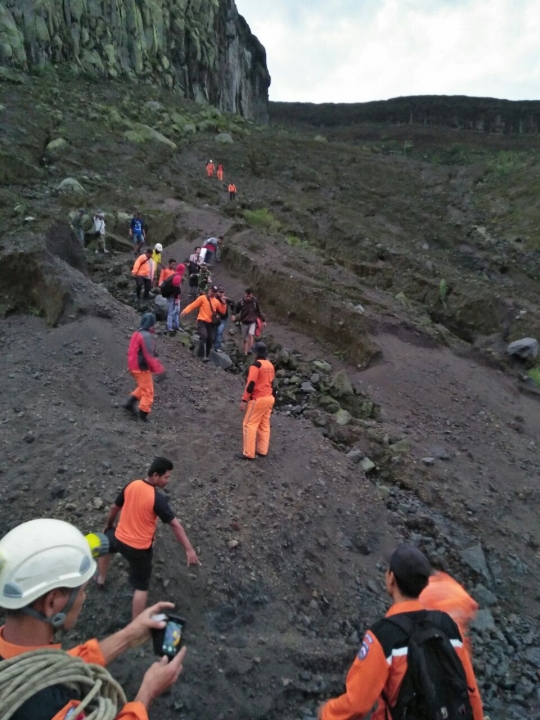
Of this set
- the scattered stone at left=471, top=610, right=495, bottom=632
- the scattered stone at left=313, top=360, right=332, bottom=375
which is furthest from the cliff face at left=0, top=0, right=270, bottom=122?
the scattered stone at left=471, top=610, right=495, bottom=632

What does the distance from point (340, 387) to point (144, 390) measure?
175 inches

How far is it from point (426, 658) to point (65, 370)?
281 inches

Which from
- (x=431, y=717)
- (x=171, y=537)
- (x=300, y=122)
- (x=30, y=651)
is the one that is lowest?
(x=171, y=537)

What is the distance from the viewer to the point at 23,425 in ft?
21.5

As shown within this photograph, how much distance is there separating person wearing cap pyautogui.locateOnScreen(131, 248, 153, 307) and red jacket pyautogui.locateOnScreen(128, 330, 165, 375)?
18.4 ft

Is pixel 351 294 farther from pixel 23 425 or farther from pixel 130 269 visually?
pixel 23 425

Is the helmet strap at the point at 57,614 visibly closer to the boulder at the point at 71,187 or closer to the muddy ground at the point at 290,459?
the muddy ground at the point at 290,459

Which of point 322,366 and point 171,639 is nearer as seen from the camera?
point 171,639

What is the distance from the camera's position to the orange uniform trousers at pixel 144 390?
720cm

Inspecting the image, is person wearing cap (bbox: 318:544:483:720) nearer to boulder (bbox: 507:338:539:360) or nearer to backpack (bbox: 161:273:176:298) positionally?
backpack (bbox: 161:273:176:298)

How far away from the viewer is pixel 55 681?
1638mm

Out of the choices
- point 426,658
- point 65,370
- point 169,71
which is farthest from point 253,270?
point 169,71

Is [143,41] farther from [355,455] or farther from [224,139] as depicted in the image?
[355,455]

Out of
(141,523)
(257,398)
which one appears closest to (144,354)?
(257,398)
